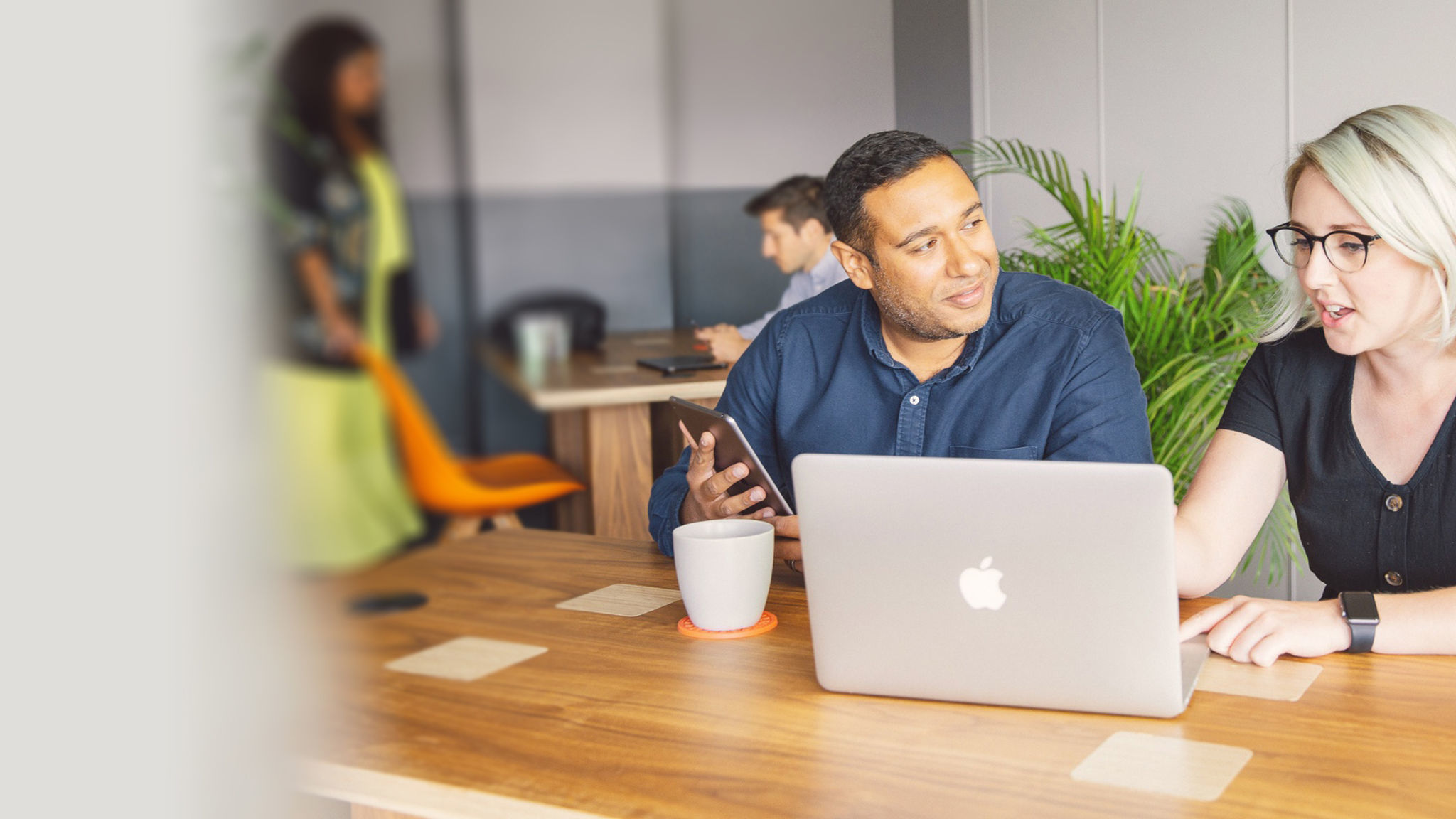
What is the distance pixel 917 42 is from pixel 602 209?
309 centimetres

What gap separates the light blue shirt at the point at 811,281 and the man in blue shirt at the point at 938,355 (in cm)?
157

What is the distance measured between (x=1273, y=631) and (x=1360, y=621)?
7cm

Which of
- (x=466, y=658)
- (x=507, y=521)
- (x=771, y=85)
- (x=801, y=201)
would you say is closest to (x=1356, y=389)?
(x=771, y=85)

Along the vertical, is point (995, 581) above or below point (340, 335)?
below

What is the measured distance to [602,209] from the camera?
40 cm

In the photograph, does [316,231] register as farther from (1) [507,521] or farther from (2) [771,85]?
(2) [771,85]

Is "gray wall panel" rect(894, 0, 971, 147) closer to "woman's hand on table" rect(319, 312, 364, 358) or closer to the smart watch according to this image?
the smart watch

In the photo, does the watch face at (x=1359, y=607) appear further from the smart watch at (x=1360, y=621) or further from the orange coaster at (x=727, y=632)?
the orange coaster at (x=727, y=632)

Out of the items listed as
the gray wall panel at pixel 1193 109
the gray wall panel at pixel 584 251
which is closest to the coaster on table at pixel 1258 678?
the gray wall panel at pixel 584 251

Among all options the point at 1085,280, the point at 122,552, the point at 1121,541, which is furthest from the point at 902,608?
the point at 1085,280

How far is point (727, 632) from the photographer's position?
0.99 m

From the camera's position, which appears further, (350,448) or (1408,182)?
(1408,182)

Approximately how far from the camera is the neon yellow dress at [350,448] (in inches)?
7.8

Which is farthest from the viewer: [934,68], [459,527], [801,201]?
[934,68]
